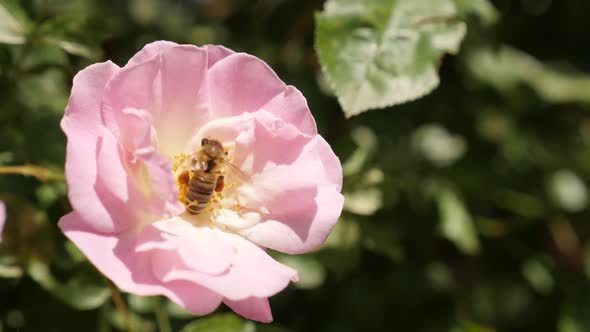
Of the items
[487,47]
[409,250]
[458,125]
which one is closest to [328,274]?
[409,250]

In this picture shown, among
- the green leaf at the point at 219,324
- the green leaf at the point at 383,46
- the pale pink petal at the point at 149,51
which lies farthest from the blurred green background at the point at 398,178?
the pale pink petal at the point at 149,51

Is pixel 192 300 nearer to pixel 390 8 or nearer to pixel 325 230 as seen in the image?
pixel 325 230

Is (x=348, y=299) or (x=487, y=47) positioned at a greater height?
(x=487, y=47)

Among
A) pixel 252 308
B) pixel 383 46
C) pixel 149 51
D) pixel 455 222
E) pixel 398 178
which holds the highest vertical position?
pixel 149 51

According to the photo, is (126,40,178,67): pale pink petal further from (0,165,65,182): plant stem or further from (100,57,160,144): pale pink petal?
(0,165,65,182): plant stem

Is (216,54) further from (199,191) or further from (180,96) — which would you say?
(199,191)

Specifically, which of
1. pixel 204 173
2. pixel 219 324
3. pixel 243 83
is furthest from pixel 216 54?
pixel 219 324

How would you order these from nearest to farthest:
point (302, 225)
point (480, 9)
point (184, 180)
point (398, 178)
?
point (302, 225)
point (184, 180)
point (480, 9)
point (398, 178)

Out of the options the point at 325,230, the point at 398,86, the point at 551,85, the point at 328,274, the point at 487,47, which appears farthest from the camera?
the point at 551,85
